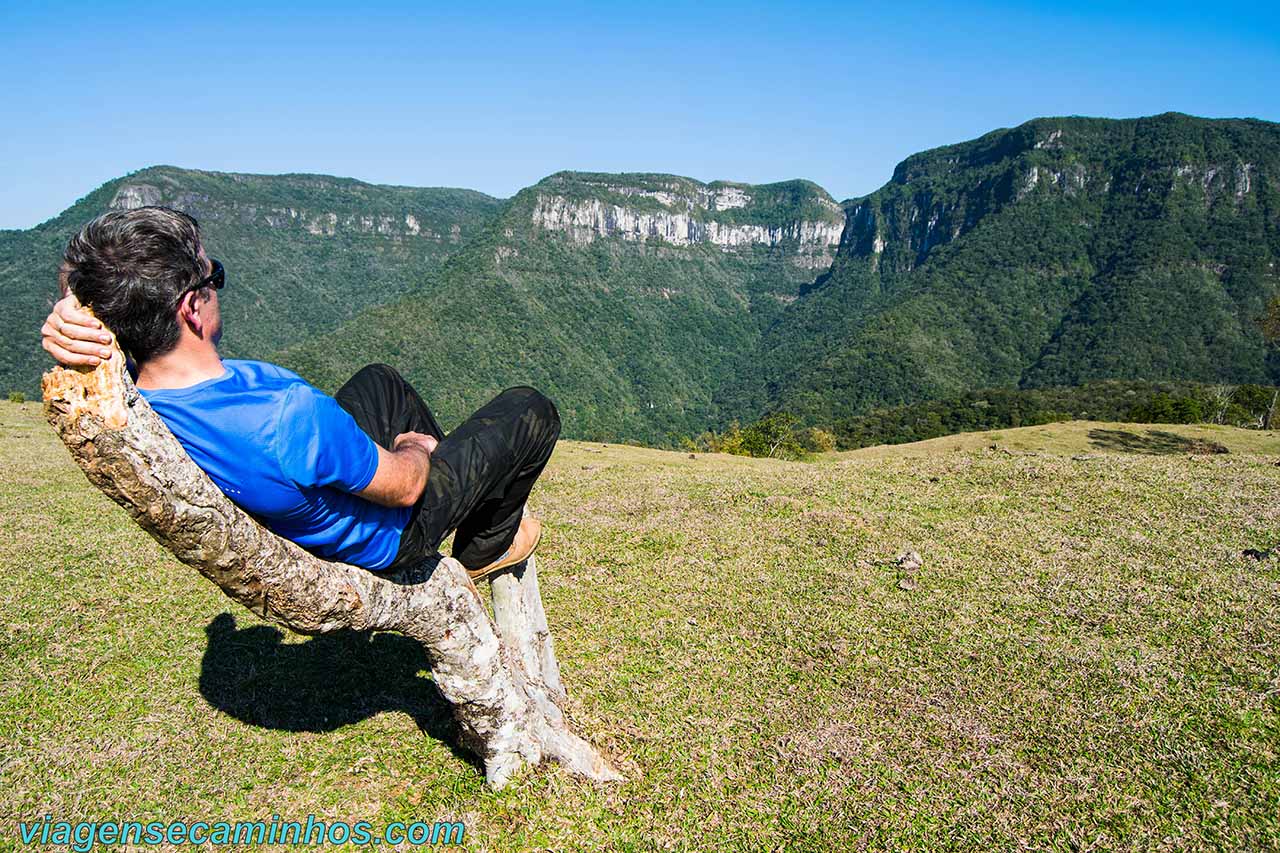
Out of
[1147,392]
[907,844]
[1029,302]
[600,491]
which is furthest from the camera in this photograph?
[1029,302]

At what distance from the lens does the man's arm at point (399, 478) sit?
321cm

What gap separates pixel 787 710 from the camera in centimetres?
561

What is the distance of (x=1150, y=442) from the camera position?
19984 mm

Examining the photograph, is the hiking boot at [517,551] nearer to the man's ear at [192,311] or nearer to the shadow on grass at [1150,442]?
the man's ear at [192,311]

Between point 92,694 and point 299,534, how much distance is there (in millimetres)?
3850

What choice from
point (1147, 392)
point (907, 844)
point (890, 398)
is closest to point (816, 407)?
point (890, 398)

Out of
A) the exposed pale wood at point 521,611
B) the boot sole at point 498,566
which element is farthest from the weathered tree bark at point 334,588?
the boot sole at point 498,566

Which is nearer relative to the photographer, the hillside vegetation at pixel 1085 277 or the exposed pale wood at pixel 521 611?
the exposed pale wood at pixel 521 611

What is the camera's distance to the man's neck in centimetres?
291

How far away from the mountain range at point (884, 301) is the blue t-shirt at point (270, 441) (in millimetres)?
101979

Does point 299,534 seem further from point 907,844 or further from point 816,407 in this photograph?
point 816,407

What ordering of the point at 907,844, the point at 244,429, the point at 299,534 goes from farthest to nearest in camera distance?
the point at 907,844 → the point at 299,534 → the point at 244,429

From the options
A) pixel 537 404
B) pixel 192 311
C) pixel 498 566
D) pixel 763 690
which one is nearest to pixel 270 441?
pixel 192 311

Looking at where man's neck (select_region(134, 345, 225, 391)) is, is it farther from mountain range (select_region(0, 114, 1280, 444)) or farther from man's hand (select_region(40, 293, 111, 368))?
mountain range (select_region(0, 114, 1280, 444))
